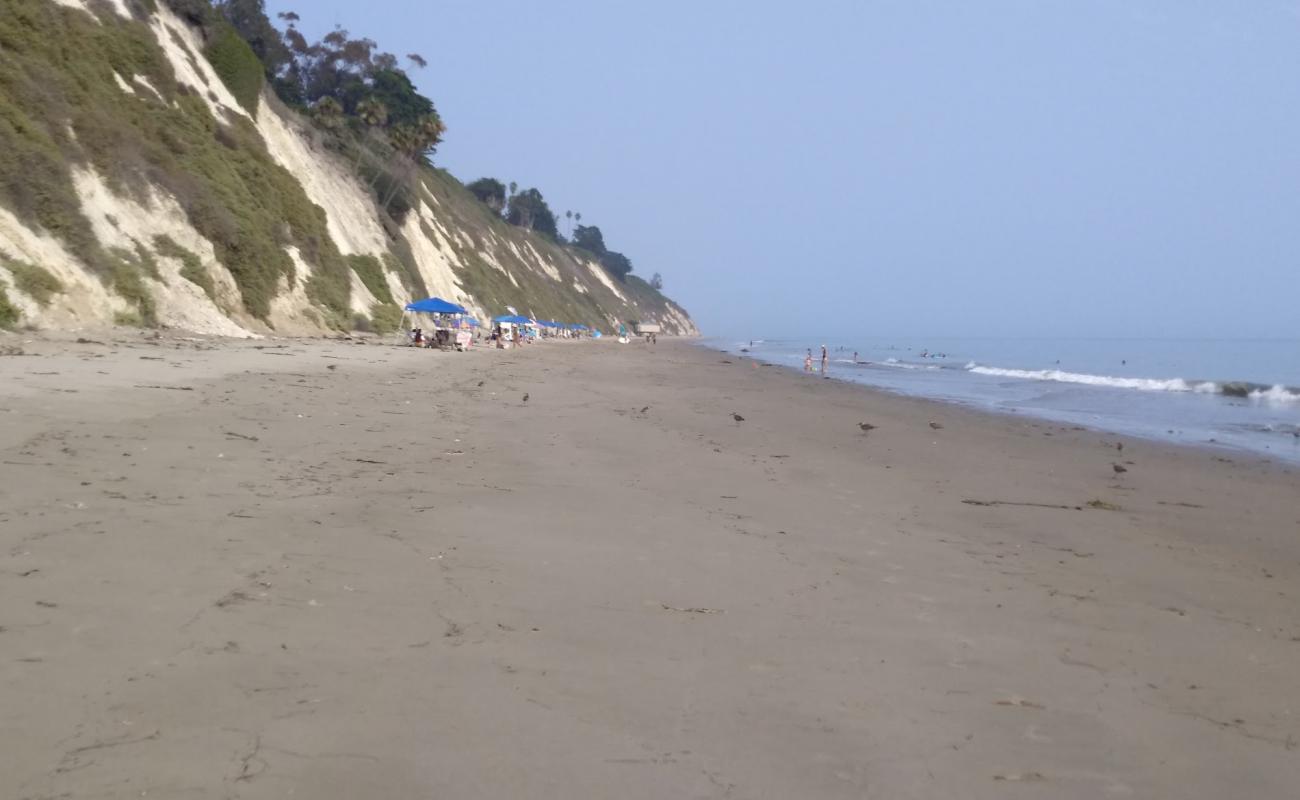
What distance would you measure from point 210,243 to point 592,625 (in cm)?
2479

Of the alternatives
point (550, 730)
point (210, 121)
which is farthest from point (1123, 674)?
point (210, 121)

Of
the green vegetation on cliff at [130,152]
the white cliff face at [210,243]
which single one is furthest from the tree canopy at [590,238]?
the green vegetation on cliff at [130,152]

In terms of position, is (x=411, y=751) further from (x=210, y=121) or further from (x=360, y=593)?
(x=210, y=121)

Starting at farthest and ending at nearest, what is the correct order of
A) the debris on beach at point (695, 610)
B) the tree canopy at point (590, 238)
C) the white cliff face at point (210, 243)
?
the tree canopy at point (590, 238)
the white cliff face at point (210, 243)
the debris on beach at point (695, 610)

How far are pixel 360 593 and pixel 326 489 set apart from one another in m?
2.45

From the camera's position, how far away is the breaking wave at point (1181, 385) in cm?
2955

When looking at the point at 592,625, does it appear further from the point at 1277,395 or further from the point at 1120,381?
the point at 1120,381

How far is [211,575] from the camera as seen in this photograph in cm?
443

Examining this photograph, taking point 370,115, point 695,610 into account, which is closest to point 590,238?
point 370,115

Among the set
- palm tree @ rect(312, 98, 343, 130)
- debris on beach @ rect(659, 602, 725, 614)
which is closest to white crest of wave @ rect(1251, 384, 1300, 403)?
debris on beach @ rect(659, 602, 725, 614)

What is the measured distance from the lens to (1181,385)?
34062mm

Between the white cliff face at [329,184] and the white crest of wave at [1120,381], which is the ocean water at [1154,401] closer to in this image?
the white crest of wave at [1120,381]

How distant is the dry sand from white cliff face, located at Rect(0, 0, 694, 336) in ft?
32.9

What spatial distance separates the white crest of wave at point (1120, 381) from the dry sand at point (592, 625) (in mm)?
26832
